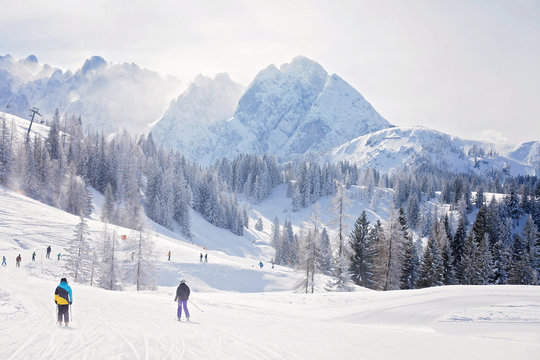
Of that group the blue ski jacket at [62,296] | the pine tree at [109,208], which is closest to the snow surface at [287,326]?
the blue ski jacket at [62,296]

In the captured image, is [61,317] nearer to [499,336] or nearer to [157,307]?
[157,307]

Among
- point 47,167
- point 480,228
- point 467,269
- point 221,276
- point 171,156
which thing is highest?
point 171,156

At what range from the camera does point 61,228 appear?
54.0m

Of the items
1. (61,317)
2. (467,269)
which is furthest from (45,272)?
(467,269)

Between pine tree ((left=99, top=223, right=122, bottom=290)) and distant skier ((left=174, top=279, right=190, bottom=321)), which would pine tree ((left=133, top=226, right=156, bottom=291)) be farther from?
distant skier ((left=174, top=279, right=190, bottom=321))

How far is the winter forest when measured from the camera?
38.9 metres

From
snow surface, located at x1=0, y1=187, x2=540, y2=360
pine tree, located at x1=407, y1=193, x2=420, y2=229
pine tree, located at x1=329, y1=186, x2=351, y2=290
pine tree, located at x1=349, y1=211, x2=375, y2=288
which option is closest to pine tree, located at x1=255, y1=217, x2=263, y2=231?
pine tree, located at x1=407, y1=193, x2=420, y2=229

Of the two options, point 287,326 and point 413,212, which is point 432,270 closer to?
point 287,326

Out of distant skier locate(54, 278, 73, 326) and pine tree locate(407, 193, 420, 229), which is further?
pine tree locate(407, 193, 420, 229)

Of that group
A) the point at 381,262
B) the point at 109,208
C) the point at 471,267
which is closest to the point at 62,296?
the point at 381,262

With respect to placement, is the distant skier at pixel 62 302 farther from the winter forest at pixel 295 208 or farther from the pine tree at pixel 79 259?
the pine tree at pixel 79 259

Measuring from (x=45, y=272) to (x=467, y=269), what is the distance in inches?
1879

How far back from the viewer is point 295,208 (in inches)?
6324

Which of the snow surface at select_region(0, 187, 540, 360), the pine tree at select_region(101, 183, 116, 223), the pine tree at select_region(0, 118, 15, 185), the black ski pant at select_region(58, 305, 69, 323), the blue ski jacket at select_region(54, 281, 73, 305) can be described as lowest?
the snow surface at select_region(0, 187, 540, 360)
